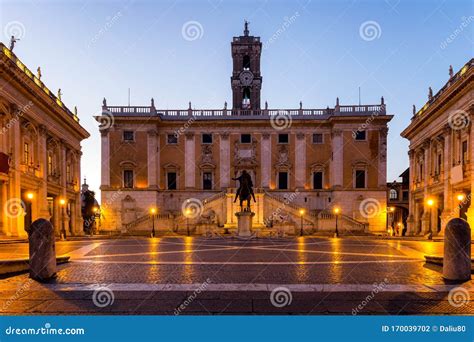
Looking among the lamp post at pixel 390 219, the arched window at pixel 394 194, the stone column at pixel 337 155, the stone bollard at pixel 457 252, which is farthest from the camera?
the arched window at pixel 394 194

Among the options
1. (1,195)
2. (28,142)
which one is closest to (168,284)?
(1,195)

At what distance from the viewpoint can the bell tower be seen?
52.2 m

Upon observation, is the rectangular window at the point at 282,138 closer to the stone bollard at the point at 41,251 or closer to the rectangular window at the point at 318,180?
the rectangular window at the point at 318,180

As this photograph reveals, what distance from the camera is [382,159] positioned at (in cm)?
4644

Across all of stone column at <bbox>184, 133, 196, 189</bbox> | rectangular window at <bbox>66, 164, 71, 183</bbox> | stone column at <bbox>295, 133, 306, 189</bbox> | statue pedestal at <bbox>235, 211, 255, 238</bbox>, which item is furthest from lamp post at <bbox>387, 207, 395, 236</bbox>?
rectangular window at <bbox>66, 164, 71, 183</bbox>

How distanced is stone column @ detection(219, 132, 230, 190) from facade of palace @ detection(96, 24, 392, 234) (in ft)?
0.43

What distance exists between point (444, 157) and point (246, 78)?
28.9 meters

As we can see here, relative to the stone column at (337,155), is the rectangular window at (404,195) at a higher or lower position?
lower

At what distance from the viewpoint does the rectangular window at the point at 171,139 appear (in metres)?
48.2

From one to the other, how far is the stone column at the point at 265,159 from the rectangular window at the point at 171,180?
11637mm

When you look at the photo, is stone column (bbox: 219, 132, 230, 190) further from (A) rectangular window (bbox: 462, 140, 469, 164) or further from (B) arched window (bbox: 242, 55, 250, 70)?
(A) rectangular window (bbox: 462, 140, 469, 164)

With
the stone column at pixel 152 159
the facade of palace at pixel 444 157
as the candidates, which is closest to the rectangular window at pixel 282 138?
the facade of palace at pixel 444 157

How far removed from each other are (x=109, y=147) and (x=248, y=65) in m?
23.1

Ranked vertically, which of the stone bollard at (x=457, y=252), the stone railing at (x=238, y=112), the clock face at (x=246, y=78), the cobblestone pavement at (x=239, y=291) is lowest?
the cobblestone pavement at (x=239, y=291)
